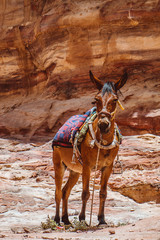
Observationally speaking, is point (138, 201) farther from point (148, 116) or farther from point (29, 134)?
point (29, 134)

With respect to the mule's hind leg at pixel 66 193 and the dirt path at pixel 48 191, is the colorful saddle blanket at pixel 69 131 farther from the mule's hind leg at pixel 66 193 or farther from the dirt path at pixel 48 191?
the dirt path at pixel 48 191

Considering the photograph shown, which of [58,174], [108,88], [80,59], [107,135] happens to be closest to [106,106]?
[108,88]

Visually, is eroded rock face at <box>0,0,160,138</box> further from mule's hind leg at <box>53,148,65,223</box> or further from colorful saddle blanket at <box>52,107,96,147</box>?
mule's hind leg at <box>53,148,65,223</box>

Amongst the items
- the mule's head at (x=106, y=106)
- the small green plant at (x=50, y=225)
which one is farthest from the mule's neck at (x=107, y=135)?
the small green plant at (x=50, y=225)

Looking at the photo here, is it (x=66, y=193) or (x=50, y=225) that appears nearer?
(x=50, y=225)

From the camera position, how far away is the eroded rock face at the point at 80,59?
54.5ft

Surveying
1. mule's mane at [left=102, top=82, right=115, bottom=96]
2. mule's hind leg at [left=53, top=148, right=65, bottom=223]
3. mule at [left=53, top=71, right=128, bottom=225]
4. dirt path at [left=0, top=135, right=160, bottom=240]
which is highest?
mule's mane at [left=102, top=82, right=115, bottom=96]

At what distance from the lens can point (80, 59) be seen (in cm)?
1822

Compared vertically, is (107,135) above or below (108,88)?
below

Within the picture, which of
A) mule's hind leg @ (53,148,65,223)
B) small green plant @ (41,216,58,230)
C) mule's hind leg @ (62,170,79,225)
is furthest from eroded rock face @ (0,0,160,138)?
small green plant @ (41,216,58,230)

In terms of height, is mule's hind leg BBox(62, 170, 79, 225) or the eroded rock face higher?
the eroded rock face

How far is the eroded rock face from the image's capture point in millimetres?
16625

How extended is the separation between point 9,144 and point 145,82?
7.28m

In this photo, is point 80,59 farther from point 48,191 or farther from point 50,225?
point 50,225
